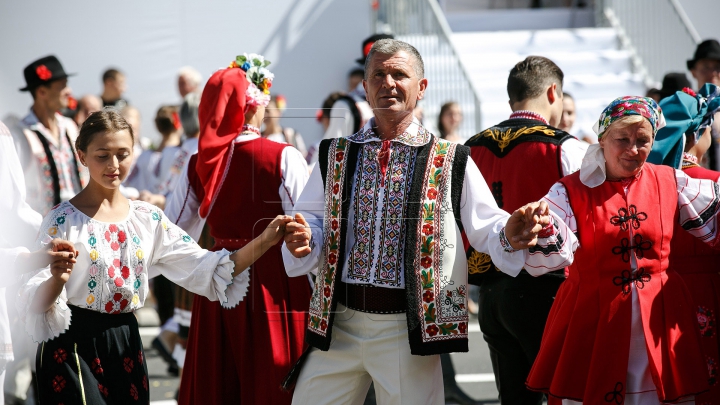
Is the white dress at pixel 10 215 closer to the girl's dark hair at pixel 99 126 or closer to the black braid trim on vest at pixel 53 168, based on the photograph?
the girl's dark hair at pixel 99 126

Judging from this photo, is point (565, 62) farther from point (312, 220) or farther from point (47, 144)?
point (312, 220)

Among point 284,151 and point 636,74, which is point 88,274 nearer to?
point 284,151

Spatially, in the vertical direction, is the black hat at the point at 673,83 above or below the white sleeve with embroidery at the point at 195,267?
above

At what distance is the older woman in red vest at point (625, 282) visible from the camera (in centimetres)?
359

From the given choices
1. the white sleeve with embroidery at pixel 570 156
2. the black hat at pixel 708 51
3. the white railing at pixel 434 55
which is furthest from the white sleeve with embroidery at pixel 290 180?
the white railing at pixel 434 55

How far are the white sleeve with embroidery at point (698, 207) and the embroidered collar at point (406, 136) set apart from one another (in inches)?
42.7

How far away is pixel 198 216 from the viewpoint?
5.16m

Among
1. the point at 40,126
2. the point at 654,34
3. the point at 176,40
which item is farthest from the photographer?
the point at 654,34

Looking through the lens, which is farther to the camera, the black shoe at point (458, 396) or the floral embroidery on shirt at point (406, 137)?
the black shoe at point (458, 396)

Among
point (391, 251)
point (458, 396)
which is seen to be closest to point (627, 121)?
point (391, 251)

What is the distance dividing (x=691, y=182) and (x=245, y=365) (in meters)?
2.32

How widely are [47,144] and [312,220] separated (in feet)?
11.1

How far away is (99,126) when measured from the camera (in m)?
3.77

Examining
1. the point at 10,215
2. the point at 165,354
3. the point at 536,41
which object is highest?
the point at 536,41
